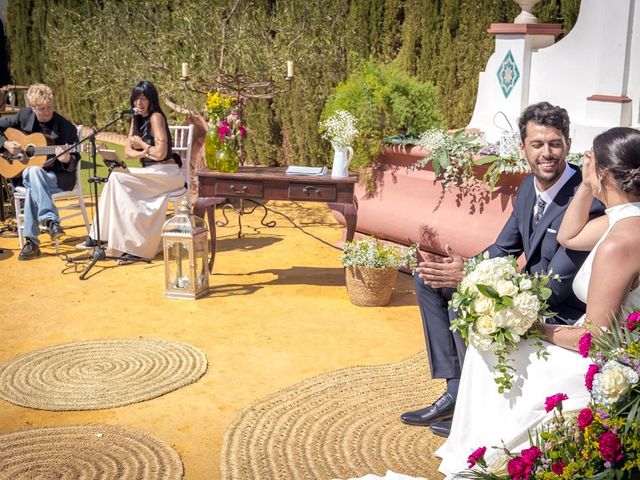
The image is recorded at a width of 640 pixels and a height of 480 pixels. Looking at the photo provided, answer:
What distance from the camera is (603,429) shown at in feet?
7.97

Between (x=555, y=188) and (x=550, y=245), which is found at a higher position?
(x=555, y=188)

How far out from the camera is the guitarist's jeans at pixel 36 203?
22.6 ft

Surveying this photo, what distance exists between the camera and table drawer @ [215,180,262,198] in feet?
19.5

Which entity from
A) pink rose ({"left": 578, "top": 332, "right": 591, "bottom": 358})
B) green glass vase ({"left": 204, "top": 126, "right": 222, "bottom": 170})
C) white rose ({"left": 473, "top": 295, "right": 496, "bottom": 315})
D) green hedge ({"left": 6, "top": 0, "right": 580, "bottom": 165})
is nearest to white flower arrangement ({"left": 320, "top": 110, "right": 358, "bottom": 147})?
green glass vase ({"left": 204, "top": 126, "right": 222, "bottom": 170})

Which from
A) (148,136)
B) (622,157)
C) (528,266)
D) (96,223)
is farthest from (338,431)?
(148,136)

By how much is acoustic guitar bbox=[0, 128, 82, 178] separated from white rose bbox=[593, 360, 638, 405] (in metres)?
5.57

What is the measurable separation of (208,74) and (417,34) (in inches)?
97.9

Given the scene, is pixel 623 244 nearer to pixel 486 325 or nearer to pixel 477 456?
pixel 486 325

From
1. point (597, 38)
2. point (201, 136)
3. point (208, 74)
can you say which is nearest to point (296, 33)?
A: point (208, 74)

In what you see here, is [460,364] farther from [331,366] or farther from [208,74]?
[208,74]

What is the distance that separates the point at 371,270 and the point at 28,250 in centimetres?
312

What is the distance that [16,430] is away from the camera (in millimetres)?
3771

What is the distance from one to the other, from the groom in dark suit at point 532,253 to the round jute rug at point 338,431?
0.19 m

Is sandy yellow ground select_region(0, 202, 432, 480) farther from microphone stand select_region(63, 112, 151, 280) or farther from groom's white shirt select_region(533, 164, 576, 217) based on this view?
groom's white shirt select_region(533, 164, 576, 217)
